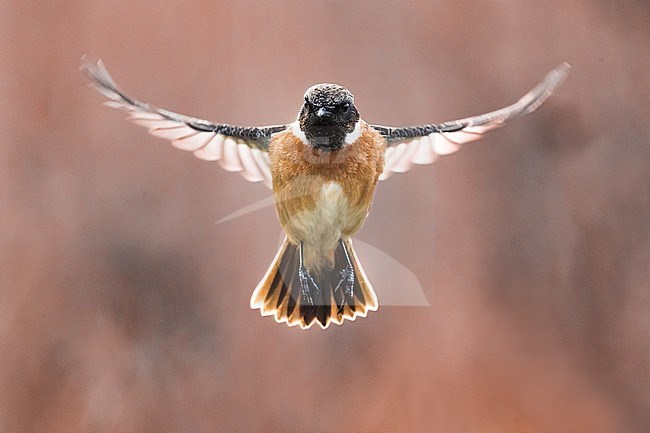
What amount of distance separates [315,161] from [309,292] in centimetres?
23

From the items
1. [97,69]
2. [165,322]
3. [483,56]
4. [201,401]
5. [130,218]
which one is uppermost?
[483,56]

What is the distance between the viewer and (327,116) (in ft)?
3.27

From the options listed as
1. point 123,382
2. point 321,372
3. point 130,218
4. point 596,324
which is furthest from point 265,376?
point 596,324

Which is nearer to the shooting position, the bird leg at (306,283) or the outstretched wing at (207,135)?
the outstretched wing at (207,135)

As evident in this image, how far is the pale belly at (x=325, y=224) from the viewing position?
1086mm

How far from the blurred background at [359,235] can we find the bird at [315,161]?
0.04 meters

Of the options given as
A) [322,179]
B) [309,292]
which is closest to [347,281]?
[309,292]

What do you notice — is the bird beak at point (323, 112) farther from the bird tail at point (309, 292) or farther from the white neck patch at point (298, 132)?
the bird tail at point (309, 292)

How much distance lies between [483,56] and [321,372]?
0.60m

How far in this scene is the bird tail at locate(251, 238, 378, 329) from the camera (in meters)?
1.17

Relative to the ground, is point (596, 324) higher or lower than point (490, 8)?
lower

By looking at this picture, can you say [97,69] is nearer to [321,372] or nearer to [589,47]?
[321,372]

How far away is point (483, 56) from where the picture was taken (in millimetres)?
1234

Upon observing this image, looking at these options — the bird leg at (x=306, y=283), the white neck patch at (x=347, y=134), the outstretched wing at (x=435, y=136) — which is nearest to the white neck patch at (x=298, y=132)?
the white neck patch at (x=347, y=134)
